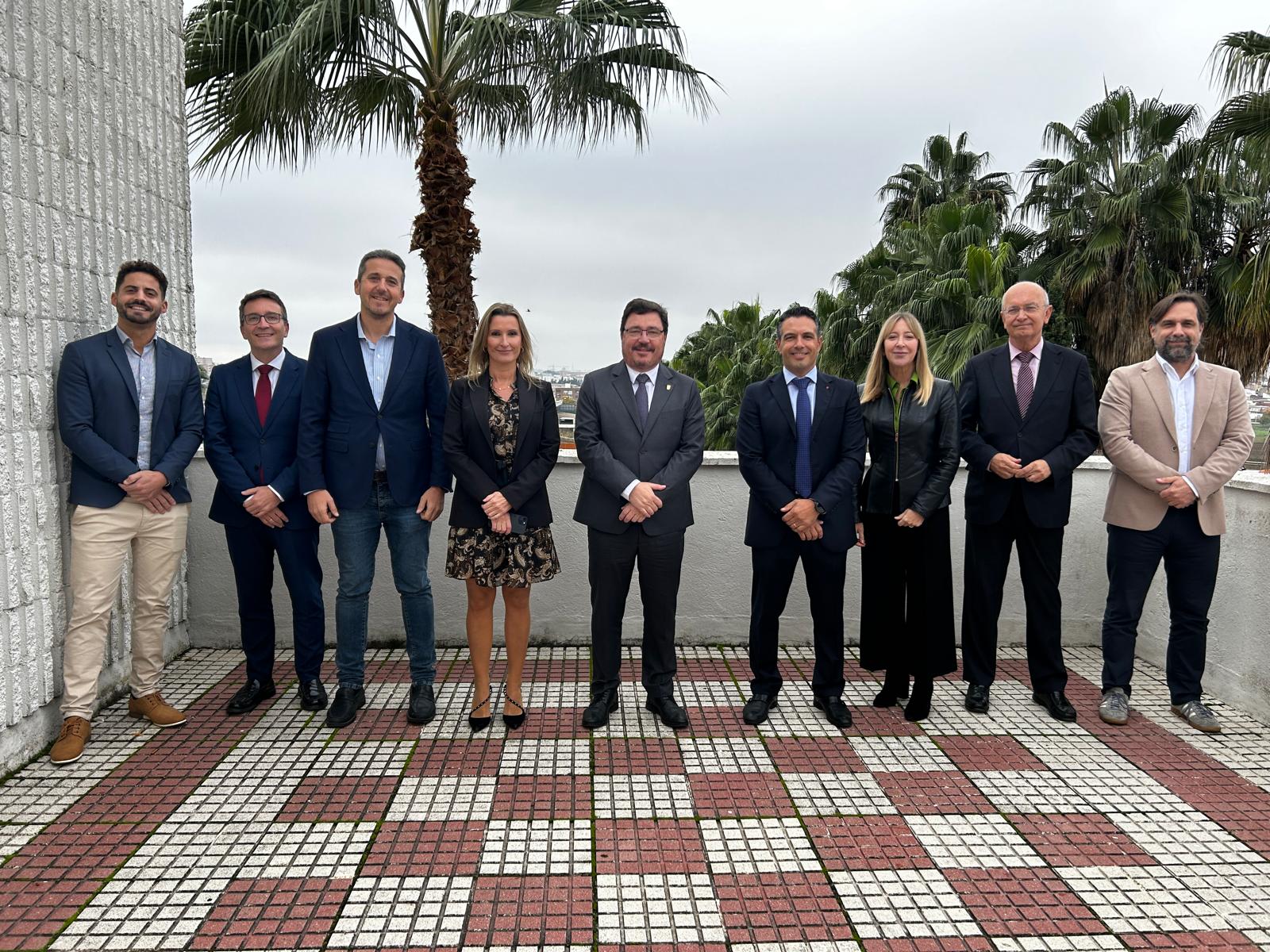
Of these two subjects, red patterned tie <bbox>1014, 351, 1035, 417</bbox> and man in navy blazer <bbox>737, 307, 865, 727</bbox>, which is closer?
man in navy blazer <bbox>737, 307, 865, 727</bbox>

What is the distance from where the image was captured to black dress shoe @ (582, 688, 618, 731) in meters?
3.90

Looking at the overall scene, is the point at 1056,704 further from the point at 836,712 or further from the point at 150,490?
the point at 150,490

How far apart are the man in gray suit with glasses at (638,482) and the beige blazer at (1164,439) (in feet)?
6.70

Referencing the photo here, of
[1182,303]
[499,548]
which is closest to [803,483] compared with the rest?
[499,548]

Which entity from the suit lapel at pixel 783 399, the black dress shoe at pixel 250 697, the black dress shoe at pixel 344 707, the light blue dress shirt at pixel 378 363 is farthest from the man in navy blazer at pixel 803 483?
the black dress shoe at pixel 250 697

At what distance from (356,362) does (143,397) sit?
96cm

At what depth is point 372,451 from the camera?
12.6 feet

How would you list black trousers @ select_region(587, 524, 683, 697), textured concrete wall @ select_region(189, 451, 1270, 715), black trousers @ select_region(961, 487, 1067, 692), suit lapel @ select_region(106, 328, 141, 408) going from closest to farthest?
suit lapel @ select_region(106, 328, 141, 408) → black trousers @ select_region(587, 524, 683, 697) → black trousers @ select_region(961, 487, 1067, 692) → textured concrete wall @ select_region(189, 451, 1270, 715)

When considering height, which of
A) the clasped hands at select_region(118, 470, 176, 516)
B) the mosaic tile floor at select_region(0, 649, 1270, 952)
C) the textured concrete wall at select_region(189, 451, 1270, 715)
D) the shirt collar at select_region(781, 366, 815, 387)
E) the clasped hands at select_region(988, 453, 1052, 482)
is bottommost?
the mosaic tile floor at select_region(0, 649, 1270, 952)

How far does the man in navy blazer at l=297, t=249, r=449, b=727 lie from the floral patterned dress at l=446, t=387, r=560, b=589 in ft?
0.78

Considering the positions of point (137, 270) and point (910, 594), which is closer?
point (137, 270)

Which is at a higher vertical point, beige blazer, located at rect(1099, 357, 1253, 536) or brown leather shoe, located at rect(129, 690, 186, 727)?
beige blazer, located at rect(1099, 357, 1253, 536)

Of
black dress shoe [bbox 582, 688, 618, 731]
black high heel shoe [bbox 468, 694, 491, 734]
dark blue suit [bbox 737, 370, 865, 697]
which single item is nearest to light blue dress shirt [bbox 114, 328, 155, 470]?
black high heel shoe [bbox 468, 694, 491, 734]

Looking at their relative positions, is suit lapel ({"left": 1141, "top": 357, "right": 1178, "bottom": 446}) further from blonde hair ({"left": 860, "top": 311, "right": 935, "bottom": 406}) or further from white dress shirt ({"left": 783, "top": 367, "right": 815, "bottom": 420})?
white dress shirt ({"left": 783, "top": 367, "right": 815, "bottom": 420})
